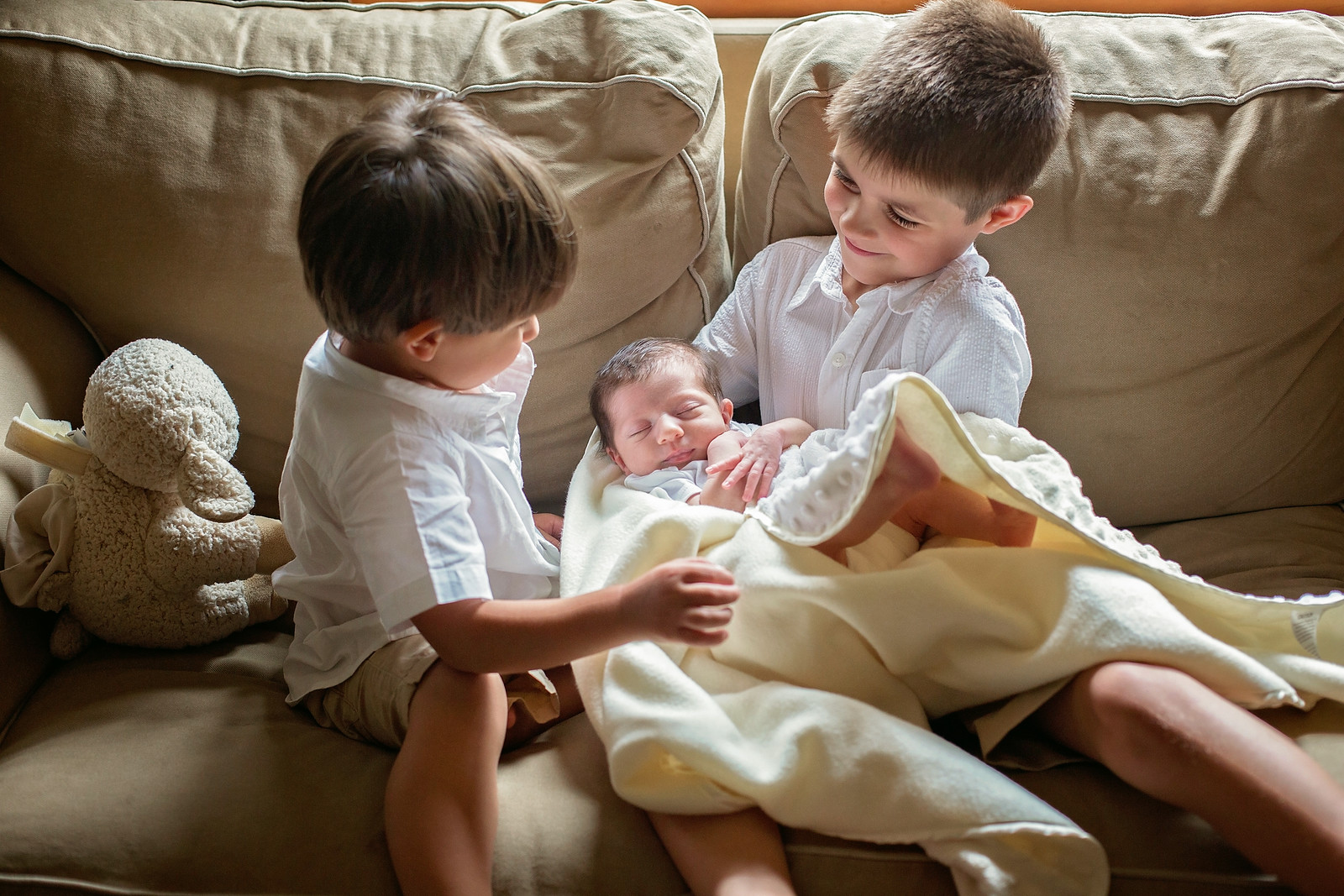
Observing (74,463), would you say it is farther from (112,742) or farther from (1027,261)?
(1027,261)

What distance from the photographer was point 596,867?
3.11 feet

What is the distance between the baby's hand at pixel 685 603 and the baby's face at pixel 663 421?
1.29ft

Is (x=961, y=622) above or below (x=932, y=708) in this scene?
above

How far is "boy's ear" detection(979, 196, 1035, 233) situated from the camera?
1.20 metres

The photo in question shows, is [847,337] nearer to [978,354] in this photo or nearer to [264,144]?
[978,354]

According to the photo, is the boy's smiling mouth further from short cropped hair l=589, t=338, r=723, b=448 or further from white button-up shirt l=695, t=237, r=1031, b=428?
short cropped hair l=589, t=338, r=723, b=448

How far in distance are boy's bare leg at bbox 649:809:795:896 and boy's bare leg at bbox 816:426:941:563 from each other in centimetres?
31

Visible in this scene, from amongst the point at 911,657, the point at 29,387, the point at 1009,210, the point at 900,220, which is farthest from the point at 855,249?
the point at 29,387

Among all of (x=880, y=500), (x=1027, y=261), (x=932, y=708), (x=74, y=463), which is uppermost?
(x=1027, y=261)

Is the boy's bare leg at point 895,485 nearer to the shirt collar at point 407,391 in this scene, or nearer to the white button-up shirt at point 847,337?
the white button-up shirt at point 847,337

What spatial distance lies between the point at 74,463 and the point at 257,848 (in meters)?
0.56

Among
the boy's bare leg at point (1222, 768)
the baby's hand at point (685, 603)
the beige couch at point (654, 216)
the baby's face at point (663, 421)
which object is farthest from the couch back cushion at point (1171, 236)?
the baby's hand at point (685, 603)

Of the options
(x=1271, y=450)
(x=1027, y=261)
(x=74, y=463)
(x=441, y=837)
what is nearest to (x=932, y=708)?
(x=441, y=837)

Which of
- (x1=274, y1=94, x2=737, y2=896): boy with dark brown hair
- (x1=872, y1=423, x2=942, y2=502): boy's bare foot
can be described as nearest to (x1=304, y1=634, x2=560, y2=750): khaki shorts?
(x1=274, y1=94, x2=737, y2=896): boy with dark brown hair
